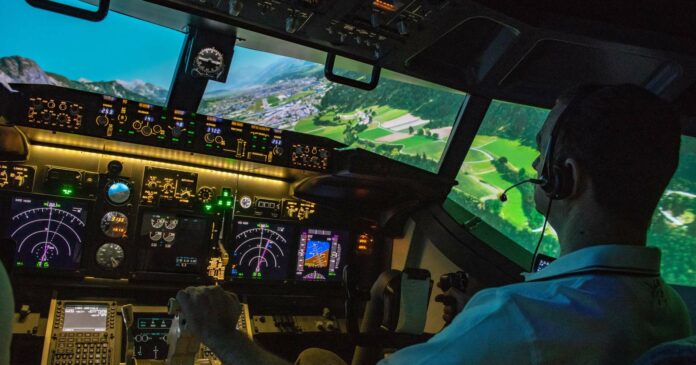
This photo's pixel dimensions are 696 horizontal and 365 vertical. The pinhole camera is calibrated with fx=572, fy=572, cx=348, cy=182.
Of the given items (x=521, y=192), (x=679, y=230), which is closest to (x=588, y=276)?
(x=521, y=192)

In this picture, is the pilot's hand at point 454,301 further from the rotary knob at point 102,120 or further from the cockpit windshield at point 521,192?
the rotary knob at point 102,120

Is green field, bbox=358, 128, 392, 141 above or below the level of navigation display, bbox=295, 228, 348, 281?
above

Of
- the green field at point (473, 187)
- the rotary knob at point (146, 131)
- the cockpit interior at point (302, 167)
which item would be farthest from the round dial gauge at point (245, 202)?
the green field at point (473, 187)

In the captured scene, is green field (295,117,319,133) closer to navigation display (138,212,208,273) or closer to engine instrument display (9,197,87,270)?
navigation display (138,212,208,273)

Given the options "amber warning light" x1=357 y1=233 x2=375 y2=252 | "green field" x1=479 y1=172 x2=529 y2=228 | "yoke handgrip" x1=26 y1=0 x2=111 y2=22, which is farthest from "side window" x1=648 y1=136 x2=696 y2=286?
"yoke handgrip" x1=26 y1=0 x2=111 y2=22

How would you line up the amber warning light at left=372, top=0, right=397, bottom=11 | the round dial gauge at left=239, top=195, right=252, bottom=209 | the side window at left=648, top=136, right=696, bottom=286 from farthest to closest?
the side window at left=648, top=136, right=696, bottom=286 → the round dial gauge at left=239, top=195, right=252, bottom=209 → the amber warning light at left=372, top=0, right=397, bottom=11
